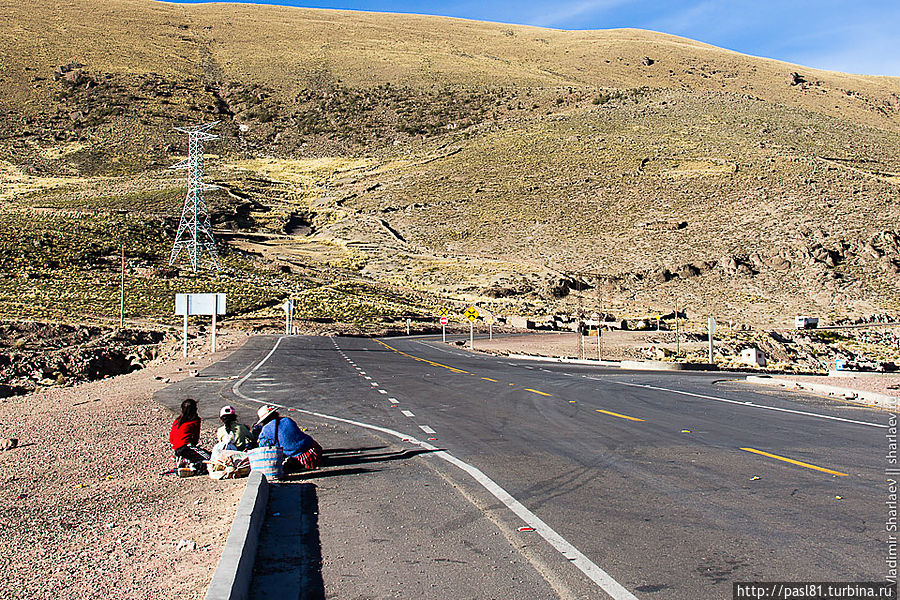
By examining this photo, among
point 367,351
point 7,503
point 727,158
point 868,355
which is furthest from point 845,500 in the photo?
point 727,158

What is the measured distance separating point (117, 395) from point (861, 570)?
52.1 feet

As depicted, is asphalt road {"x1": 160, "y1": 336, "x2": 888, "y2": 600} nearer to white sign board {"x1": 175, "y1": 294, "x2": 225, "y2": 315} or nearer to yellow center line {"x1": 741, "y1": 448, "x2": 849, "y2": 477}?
yellow center line {"x1": 741, "y1": 448, "x2": 849, "y2": 477}

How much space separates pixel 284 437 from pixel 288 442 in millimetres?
71

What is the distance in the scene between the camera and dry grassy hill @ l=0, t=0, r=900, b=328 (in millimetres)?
70375

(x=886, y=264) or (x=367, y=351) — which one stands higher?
(x=886, y=264)

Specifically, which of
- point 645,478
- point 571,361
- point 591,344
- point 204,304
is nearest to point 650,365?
point 571,361

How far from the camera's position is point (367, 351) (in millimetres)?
38344

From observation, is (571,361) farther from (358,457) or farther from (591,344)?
(358,457)

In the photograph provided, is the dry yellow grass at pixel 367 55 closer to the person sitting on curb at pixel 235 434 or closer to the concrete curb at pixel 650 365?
the concrete curb at pixel 650 365

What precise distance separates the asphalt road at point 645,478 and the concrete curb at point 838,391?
970 mm

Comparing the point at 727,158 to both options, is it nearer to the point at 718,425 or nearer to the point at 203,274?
the point at 203,274

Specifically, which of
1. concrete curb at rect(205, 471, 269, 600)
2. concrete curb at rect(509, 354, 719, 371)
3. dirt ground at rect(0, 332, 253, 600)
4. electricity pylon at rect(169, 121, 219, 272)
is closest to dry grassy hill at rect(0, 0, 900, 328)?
electricity pylon at rect(169, 121, 219, 272)

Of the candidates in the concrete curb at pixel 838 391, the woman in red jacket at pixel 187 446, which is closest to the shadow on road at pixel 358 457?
the woman in red jacket at pixel 187 446

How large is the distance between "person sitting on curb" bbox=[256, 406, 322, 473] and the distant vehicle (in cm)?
5265
